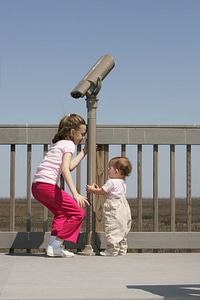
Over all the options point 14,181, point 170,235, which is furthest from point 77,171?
point 170,235

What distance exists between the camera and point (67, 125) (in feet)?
15.7

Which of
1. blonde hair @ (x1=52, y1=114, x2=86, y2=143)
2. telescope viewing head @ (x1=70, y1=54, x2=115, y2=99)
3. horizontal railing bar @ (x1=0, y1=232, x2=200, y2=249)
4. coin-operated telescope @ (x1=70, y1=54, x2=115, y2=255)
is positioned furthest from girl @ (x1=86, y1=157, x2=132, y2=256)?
telescope viewing head @ (x1=70, y1=54, x2=115, y2=99)

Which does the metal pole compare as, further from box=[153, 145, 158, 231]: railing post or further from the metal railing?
box=[153, 145, 158, 231]: railing post

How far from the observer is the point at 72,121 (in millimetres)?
4793

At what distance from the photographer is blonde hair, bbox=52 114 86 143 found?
4.77m

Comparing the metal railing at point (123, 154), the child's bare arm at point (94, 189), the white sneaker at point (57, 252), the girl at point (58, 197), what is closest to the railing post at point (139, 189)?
the metal railing at point (123, 154)

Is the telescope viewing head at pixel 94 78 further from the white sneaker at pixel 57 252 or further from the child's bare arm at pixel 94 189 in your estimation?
the white sneaker at pixel 57 252

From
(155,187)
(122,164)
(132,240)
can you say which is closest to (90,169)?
(122,164)

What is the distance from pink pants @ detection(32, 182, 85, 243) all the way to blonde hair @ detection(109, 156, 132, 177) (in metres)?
0.43

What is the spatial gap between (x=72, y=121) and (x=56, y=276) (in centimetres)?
149

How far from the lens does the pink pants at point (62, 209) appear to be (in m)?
4.61

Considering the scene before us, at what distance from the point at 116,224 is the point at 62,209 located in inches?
16.5

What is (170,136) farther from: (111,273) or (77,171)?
(111,273)

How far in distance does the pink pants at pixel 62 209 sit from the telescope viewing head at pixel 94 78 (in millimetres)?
727
